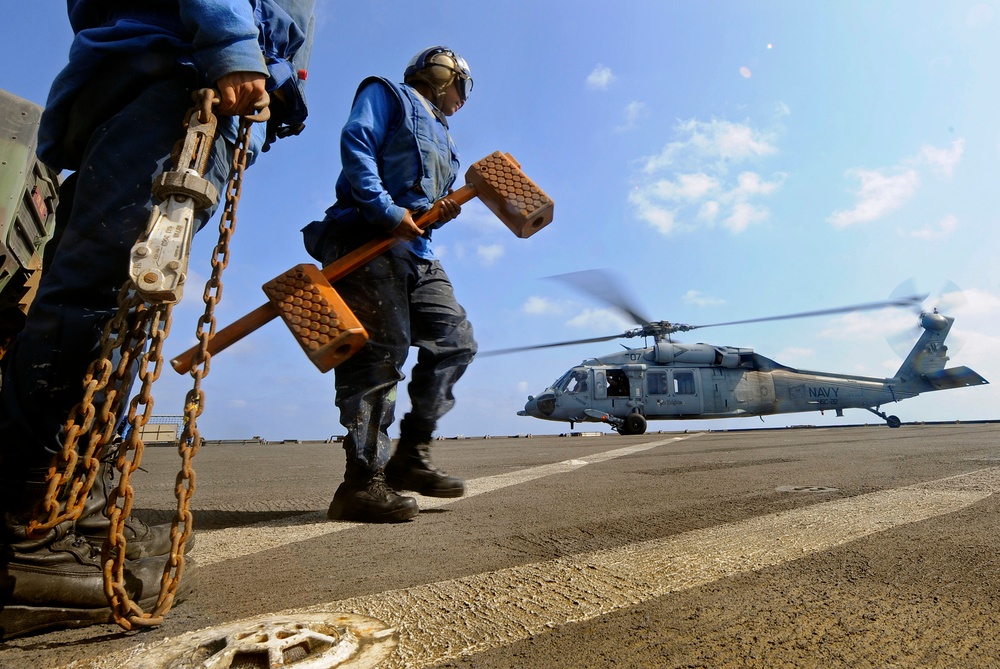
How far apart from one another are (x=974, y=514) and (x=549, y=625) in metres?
1.48

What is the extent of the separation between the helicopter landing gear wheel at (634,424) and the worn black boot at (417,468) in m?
14.4

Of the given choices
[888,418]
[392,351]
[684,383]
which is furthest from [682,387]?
[392,351]

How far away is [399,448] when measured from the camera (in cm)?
255

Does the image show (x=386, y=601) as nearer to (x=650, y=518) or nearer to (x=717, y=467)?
(x=650, y=518)

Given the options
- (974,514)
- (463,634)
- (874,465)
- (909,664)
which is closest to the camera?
(909,664)

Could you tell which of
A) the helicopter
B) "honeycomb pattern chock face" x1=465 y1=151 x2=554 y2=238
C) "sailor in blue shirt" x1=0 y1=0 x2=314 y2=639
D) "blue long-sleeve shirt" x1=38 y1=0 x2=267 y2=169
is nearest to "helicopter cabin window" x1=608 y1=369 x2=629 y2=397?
the helicopter

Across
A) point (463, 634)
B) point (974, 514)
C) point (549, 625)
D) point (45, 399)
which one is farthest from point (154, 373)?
point (974, 514)

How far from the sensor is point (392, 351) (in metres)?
2.29

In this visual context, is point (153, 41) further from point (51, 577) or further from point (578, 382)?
point (578, 382)

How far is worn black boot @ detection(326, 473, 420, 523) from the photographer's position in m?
1.96

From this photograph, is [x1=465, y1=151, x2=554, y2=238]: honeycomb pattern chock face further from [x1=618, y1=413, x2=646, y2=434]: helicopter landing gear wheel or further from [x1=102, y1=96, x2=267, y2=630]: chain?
[x1=618, y1=413, x2=646, y2=434]: helicopter landing gear wheel

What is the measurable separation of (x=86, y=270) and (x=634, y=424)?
16.1 m

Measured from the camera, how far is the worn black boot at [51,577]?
0.97 m

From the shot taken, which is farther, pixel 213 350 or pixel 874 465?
pixel 874 465
